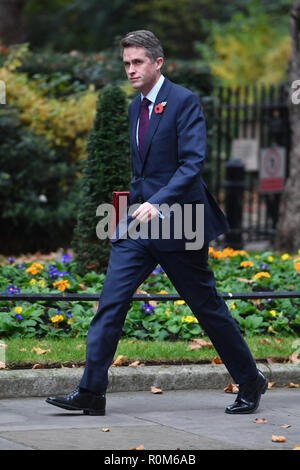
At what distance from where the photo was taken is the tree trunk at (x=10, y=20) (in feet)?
66.4

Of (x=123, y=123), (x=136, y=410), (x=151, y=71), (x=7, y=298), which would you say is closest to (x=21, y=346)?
(x=7, y=298)

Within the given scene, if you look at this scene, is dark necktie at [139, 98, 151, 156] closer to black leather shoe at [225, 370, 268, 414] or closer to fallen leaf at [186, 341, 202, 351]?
black leather shoe at [225, 370, 268, 414]

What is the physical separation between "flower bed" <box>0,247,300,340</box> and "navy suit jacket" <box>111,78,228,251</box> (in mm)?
1783

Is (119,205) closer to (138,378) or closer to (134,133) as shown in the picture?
(134,133)

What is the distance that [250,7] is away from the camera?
30.9 metres

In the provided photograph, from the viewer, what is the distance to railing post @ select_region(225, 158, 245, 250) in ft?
40.8

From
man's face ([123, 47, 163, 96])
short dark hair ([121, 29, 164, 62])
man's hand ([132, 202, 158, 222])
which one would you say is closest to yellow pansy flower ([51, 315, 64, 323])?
man's hand ([132, 202, 158, 222])

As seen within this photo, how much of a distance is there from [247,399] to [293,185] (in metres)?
7.10

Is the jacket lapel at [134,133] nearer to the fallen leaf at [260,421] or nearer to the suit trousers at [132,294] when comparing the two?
the suit trousers at [132,294]

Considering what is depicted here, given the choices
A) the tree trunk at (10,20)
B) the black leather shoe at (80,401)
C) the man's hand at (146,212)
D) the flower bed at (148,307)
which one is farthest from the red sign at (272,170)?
the tree trunk at (10,20)

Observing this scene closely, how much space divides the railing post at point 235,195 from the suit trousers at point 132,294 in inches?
274

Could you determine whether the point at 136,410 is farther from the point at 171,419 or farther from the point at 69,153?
the point at 69,153
